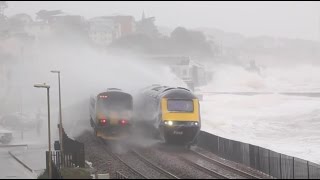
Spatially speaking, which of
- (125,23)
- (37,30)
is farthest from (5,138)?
(125,23)

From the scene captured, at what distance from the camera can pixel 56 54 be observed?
3246 inches

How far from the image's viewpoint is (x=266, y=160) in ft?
81.8

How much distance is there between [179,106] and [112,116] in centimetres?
465

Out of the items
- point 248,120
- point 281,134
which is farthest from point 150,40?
point 281,134

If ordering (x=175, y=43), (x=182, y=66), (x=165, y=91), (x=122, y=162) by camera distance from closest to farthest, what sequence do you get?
(x=122, y=162) → (x=165, y=91) → (x=182, y=66) → (x=175, y=43)

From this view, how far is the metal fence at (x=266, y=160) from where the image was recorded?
23.2m

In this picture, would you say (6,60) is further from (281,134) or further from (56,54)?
(281,134)

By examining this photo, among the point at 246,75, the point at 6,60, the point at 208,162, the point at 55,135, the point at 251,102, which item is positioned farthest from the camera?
the point at 246,75

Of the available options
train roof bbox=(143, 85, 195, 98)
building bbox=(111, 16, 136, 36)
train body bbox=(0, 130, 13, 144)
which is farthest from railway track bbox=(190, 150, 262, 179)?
building bbox=(111, 16, 136, 36)

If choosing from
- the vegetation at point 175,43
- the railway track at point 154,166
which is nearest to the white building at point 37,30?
the vegetation at point 175,43

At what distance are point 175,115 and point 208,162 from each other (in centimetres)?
407

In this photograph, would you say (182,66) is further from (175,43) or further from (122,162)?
(122,162)

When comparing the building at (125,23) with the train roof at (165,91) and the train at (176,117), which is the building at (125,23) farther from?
the train at (176,117)

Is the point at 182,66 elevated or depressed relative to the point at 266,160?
elevated
